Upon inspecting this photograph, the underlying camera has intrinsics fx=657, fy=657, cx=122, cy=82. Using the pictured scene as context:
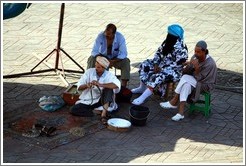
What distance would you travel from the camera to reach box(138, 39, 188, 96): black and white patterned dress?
9.96 metres

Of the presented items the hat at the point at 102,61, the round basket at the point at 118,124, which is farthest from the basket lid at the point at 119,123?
the hat at the point at 102,61

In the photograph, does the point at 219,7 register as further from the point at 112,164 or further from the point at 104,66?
the point at 112,164

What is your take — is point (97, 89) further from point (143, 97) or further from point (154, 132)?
point (154, 132)

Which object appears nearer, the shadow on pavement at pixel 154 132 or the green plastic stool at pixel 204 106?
the shadow on pavement at pixel 154 132

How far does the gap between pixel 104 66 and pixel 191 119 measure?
5.10 feet

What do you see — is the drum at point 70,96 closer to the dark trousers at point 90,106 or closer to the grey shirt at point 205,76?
the dark trousers at point 90,106

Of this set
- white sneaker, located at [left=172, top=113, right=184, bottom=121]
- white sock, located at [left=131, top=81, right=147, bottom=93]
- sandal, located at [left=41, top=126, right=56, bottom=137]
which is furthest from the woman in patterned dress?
sandal, located at [left=41, top=126, right=56, bottom=137]

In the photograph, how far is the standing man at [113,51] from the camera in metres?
10.2

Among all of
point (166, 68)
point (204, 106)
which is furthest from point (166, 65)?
point (204, 106)

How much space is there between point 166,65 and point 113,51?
2.87 ft

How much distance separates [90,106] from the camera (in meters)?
9.56

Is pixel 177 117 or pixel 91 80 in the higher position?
pixel 91 80

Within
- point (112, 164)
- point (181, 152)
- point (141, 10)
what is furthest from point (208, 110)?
point (141, 10)

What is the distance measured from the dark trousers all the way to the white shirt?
0.19 feet
